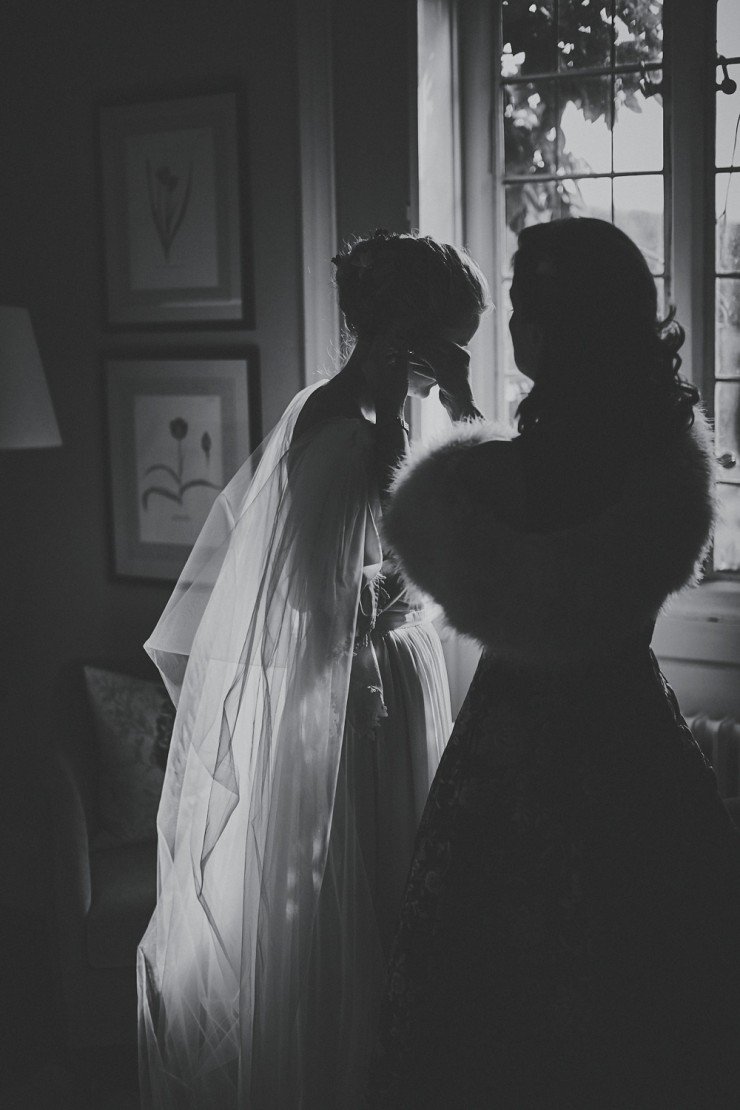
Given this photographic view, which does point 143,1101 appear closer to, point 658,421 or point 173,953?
point 173,953

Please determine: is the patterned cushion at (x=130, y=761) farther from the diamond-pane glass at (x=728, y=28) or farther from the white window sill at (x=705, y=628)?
→ the diamond-pane glass at (x=728, y=28)

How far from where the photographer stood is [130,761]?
2.55 meters

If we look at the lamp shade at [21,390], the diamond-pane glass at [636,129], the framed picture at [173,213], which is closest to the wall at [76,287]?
the framed picture at [173,213]

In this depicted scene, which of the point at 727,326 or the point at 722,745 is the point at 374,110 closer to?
the point at 727,326

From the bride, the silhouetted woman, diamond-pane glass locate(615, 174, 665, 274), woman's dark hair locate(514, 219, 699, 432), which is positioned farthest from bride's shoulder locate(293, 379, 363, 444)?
diamond-pane glass locate(615, 174, 665, 274)

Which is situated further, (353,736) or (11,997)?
(11,997)

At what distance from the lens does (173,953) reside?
1.81 meters

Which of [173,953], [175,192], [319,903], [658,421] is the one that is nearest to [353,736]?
[319,903]

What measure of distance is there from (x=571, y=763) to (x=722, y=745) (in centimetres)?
92

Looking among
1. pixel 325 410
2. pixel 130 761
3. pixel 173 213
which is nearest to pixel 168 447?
pixel 173 213

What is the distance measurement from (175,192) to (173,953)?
1.76 m

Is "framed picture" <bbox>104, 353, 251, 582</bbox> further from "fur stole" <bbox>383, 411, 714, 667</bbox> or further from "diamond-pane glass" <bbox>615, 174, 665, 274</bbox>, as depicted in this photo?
"fur stole" <bbox>383, 411, 714, 667</bbox>

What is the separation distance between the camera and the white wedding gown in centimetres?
169

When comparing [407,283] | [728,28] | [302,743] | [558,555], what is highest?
[728,28]
